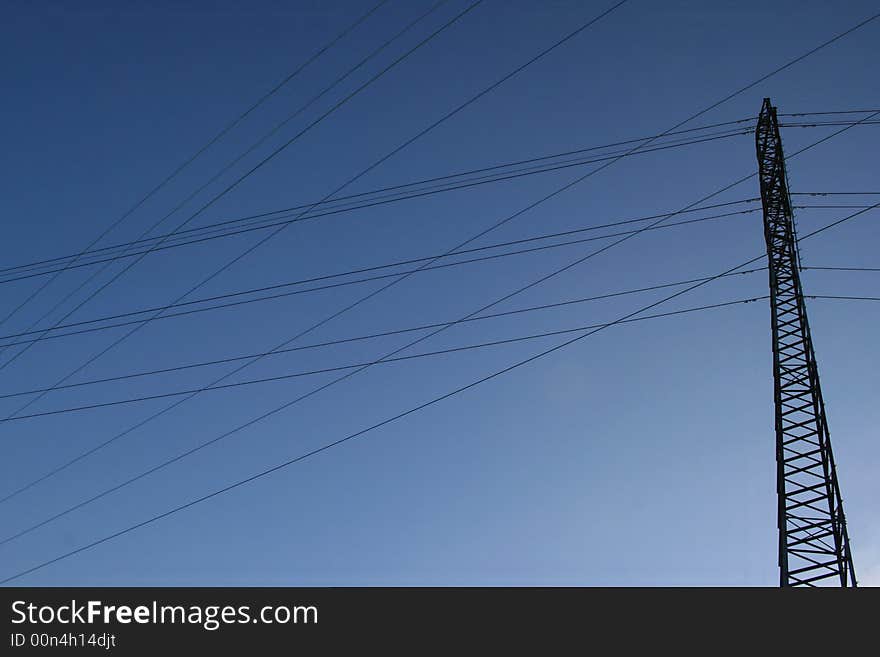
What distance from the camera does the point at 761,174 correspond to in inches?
893
